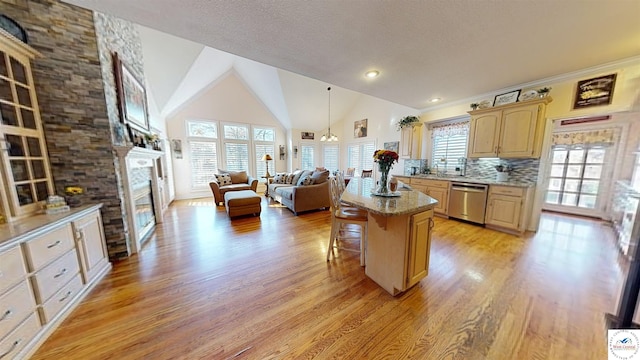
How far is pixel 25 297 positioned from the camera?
1273 millimetres

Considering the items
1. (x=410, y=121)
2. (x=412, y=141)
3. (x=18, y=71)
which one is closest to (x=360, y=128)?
(x=410, y=121)

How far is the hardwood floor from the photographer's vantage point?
4.24 feet

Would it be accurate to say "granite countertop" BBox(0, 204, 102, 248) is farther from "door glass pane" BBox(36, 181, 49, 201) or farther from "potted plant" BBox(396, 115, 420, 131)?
"potted plant" BBox(396, 115, 420, 131)

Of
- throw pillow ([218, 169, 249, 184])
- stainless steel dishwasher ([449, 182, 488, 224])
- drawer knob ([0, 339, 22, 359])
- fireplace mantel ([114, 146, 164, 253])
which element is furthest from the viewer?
throw pillow ([218, 169, 249, 184])

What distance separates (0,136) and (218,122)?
16.7 ft

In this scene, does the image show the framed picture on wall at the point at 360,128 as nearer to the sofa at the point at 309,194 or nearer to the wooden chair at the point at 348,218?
the sofa at the point at 309,194

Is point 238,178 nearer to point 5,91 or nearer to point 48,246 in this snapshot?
point 5,91

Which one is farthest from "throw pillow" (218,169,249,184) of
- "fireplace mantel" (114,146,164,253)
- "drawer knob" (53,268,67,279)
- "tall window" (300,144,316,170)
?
"drawer knob" (53,268,67,279)

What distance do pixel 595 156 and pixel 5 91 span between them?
8.93 m

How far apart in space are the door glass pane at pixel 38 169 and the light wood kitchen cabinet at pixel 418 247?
3582 millimetres

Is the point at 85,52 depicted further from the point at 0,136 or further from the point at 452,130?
the point at 452,130

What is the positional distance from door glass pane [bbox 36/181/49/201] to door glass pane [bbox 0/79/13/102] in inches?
30.3

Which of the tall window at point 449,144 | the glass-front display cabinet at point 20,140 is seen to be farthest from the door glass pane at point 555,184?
the glass-front display cabinet at point 20,140

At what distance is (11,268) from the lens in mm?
1205
